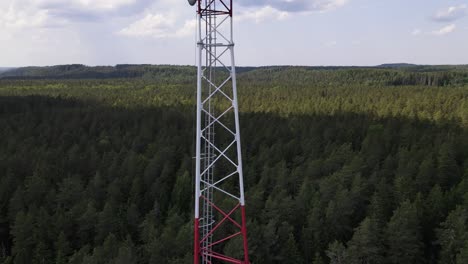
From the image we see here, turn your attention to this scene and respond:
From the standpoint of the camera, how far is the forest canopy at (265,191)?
29516 mm

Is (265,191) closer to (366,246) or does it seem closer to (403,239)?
(366,246)

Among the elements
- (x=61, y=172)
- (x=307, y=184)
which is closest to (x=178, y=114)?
(x=61, y=172)

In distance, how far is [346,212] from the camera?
3381 centimetres

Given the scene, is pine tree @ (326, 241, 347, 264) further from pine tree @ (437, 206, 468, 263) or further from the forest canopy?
pine tree @ (437, 206, 468, 263)

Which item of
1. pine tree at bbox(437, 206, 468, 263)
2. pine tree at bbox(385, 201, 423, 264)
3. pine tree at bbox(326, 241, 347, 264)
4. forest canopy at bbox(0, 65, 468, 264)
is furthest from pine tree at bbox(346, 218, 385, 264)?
pine tree at bbox(437, 206, 468, 263)

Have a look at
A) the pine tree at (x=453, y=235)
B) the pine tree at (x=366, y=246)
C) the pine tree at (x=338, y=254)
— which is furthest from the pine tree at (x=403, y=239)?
the pine tree at (x=338, y=254)

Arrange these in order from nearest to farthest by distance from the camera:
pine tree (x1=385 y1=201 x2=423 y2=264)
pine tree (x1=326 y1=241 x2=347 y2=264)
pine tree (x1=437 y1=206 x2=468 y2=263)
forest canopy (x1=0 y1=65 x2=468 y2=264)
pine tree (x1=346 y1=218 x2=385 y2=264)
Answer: pine tree (x1=326 y1=241 x2=347 y2=264), pine tree (x1=346 y1=218 x2=385 y2=264), pine tree (x1=437 y1=206 x2=468 y2=263), pine tree (x1=385 y1=201 x2=423 y2=264), forest canopy (x1=0 y1=65 x2=468 y2=264)

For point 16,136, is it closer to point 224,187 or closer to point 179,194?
point 179,194

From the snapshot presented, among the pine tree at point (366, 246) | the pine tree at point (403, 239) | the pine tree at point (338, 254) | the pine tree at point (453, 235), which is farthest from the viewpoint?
the pine tree at point (403, 239)

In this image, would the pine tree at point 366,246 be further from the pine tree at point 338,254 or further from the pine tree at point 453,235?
the pine tree at point 453,235

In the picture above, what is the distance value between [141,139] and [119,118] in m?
18.6

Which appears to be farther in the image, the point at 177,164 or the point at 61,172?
the point at 177,164

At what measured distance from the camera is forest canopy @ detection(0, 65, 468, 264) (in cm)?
2952

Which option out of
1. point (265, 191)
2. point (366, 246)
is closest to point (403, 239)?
point (366, 246)
